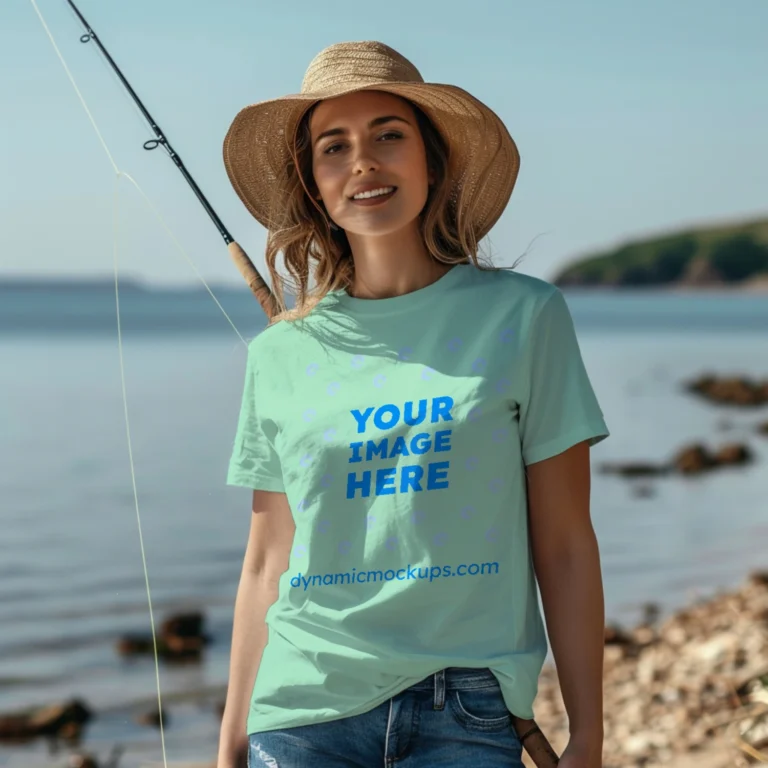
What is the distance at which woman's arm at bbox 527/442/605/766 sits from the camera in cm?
205

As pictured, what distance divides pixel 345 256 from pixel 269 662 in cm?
77

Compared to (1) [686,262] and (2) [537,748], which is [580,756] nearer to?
(2) [537,748]

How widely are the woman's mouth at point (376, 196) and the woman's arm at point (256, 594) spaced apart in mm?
531

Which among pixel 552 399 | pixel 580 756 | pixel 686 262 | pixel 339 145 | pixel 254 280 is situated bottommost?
pixel 580 756

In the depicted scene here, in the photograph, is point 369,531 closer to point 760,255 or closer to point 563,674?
point 563,674

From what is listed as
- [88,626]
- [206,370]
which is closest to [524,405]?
[88,626]

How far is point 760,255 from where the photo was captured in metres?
61.0

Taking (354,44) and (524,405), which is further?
(354,44)

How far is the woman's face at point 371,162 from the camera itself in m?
2.30

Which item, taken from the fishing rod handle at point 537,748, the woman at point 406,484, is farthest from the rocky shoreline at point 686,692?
the woman at point 406,484

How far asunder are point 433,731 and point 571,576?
32 cm

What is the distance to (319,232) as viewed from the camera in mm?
2549

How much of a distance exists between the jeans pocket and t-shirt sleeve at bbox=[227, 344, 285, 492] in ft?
1.74

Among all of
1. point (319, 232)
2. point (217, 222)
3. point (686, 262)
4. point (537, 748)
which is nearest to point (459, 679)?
point (537, 748)
